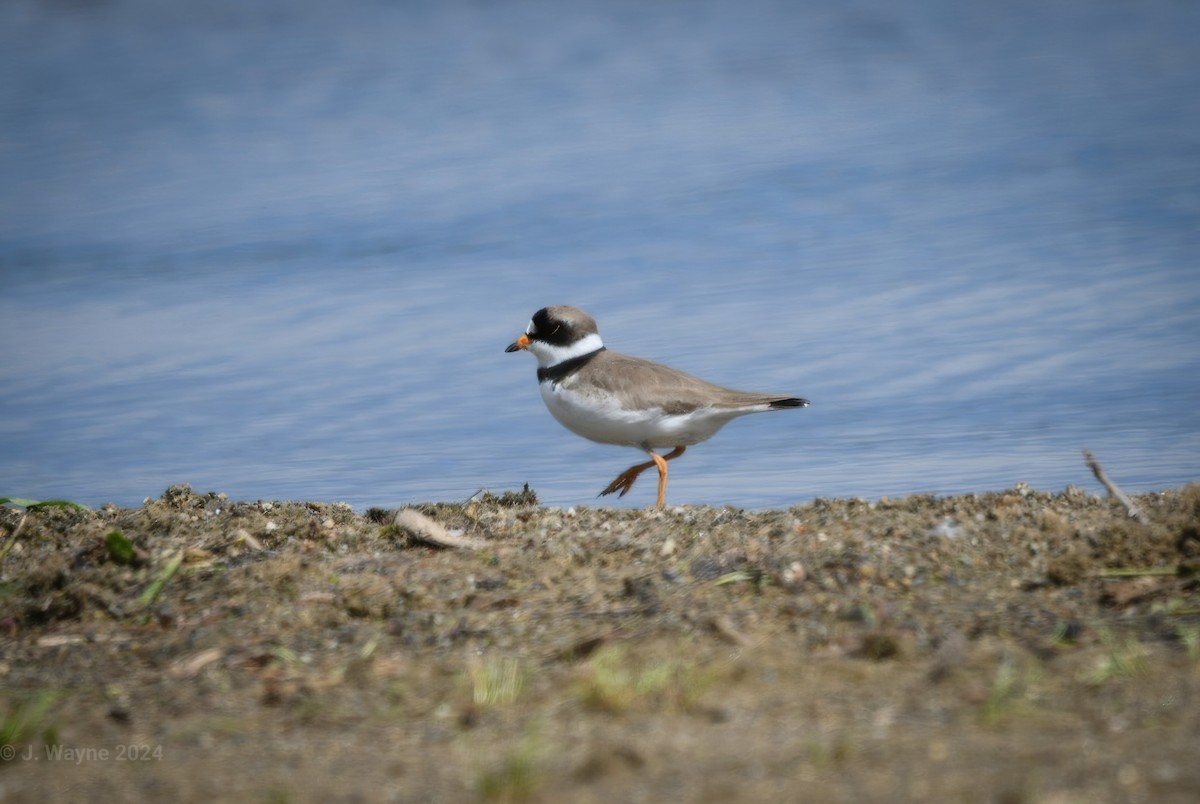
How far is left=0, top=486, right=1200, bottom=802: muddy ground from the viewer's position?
7.98ft

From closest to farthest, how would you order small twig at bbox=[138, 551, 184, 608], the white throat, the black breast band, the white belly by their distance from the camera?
small twig at bbox=[138, 551, 184, 608], the white belly, the black breast band, the white throat

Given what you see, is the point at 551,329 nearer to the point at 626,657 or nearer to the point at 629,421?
the point at 629,421

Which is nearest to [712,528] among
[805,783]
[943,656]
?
[943,656]

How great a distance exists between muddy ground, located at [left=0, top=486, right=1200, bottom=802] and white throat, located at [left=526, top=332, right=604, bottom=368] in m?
2.60

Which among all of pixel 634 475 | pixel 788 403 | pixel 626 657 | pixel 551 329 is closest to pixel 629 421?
pixel 634 475

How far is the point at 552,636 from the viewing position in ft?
11.2

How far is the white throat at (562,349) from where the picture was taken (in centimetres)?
723

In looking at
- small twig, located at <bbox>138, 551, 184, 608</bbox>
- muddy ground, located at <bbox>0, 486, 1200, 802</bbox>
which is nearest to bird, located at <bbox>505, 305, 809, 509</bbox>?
muddy ground, located at <bbox>0, 486, 1200, 802</bbox>

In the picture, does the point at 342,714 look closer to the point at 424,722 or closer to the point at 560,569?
the point at 424,722

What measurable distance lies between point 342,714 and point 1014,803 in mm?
1501

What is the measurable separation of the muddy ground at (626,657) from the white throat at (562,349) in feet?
8.54

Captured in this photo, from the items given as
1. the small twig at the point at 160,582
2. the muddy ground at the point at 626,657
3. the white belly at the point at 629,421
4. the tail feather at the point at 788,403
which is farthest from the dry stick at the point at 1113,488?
the small twig at the point at 160,582

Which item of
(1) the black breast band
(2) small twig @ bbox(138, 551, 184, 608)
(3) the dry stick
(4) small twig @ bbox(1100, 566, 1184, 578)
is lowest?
(4) small twig @ bbox(1100, 566, 1184, 578)

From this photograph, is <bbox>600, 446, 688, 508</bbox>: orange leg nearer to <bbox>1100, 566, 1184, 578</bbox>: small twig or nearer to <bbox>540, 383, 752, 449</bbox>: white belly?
<bbox>540, 383, 752, 449</bbox>: white belly
